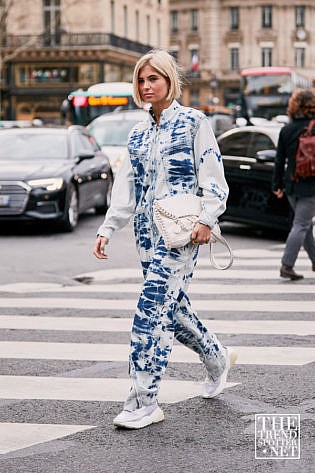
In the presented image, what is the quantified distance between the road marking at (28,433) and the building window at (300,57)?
3851 inches

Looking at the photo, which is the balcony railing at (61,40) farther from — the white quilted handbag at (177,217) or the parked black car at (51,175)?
the white quilted handbag at (177,217)

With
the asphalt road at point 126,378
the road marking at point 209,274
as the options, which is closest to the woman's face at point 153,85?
the asphalt road at point 126,378

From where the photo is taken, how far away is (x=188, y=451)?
500cm

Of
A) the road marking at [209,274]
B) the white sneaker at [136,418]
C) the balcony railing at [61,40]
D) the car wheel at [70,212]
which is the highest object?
the balcony railing at [61,40]

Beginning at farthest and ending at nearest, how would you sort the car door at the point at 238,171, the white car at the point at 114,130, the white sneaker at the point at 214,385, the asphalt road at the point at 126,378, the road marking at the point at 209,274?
the white car at the point at 114,130
the car door at the point at 238,171
the road marking at the point at 209,274
the white sneaker at the point at 214,385
the asphalt road at the point at 126,378

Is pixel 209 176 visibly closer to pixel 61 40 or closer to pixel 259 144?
pixel 259 144

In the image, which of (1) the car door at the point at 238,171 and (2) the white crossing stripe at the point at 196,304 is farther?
(1) the car door at the point at 238,171

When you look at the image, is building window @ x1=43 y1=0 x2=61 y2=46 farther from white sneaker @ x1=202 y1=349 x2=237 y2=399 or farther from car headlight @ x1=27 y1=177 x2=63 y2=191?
white sneaker @ x1=202 y1=349 x2=237 y2=399

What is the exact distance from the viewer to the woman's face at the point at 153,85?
5414mm

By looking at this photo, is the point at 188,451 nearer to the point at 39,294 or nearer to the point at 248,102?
the point at 39,294

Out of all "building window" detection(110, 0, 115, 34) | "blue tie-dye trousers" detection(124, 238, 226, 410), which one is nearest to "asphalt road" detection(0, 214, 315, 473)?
"blue tie-dye trousers" detection(124, 238, 226, 410)

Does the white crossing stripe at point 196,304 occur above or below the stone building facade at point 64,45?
below

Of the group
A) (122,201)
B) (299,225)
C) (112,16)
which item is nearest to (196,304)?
(299,225)

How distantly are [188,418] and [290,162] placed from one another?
542 cm
